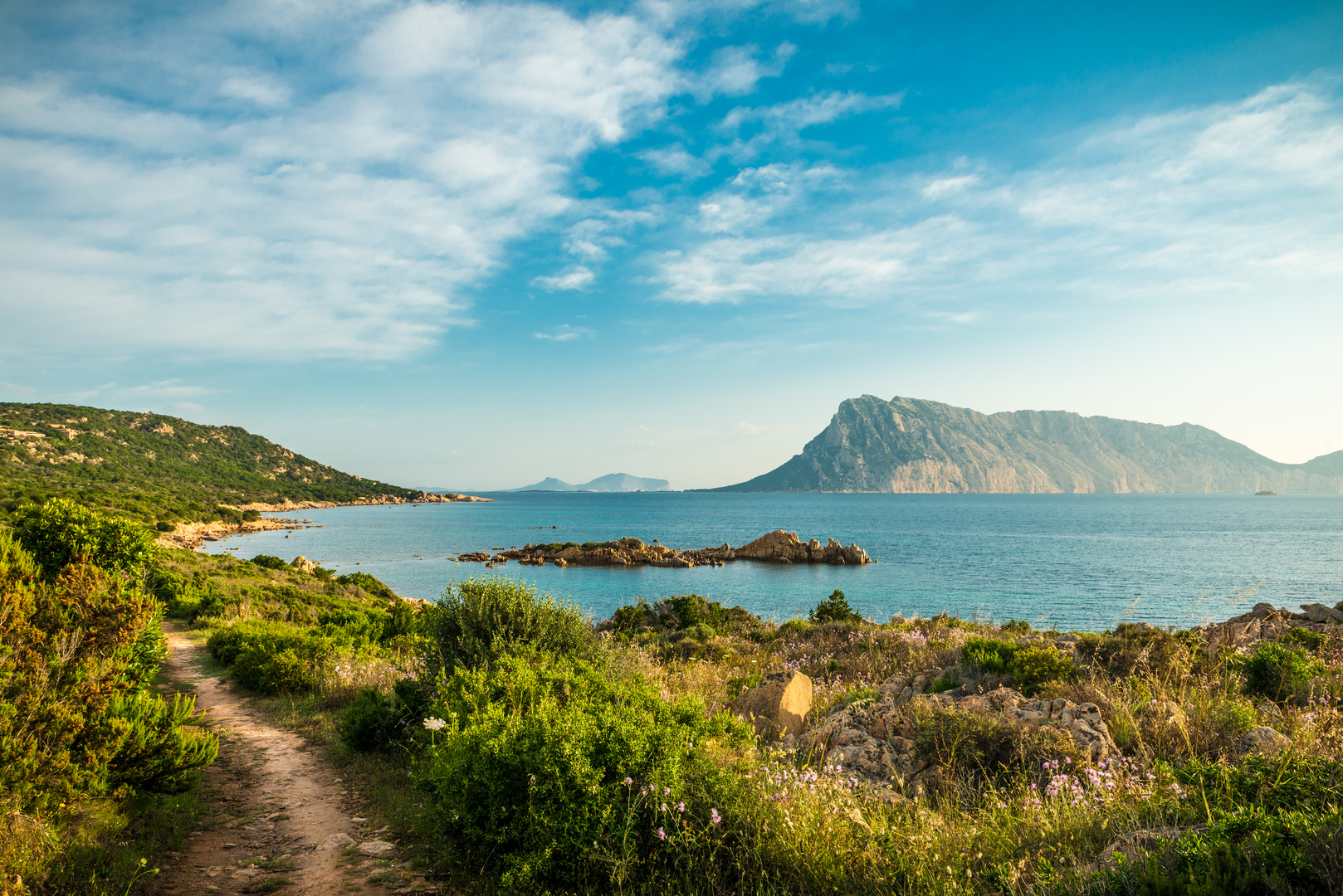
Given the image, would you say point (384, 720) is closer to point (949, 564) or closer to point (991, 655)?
point (991, 655)

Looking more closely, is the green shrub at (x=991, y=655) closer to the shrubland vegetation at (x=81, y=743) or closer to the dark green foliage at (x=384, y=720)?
Answer: the dark green foliage at (x=384, y=720)

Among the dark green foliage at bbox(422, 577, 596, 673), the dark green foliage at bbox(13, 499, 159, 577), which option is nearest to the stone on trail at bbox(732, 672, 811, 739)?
the dark green foliage at bbox(422, 577, 596, 673)

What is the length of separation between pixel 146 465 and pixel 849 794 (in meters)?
153

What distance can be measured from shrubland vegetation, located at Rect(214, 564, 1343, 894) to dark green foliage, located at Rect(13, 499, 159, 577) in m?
6.21

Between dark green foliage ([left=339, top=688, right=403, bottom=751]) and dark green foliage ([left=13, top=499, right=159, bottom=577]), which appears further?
dark green foliage ([left=13, top=499, right=159, bottom=577])

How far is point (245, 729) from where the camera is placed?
Answer: 1038 cm

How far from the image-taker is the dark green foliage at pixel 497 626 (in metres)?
8.55

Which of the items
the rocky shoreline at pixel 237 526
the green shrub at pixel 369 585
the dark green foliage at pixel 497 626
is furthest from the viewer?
the rocky shoreline at pixel 237 526

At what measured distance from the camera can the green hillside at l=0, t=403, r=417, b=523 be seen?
243ft

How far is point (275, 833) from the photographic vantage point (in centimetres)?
649

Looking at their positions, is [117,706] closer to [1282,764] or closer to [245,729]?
[245,729]

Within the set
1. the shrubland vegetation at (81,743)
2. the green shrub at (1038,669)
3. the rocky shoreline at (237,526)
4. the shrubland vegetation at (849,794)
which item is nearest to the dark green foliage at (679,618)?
the green shrub at (1038,669)

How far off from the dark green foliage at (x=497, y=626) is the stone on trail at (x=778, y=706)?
251 centimetres

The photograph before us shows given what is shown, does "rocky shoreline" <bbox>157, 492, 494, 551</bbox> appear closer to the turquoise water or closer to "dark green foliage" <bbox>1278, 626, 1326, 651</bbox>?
the turquoise water
